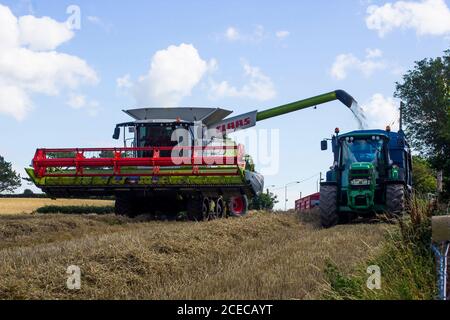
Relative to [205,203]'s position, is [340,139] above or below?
above

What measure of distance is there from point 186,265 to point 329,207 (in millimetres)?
8058

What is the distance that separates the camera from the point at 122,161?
1498 cm

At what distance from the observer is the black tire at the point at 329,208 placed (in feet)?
49.1

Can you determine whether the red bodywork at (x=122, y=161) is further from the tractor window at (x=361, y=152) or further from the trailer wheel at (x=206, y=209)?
the tractor window at (x=361, y=152)

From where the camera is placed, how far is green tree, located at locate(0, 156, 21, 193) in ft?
258

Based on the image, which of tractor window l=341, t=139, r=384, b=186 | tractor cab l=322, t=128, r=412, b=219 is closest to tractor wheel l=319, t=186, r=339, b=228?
tractor cab l=322, t=128, r=412, b=219

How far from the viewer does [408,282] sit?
5.24m

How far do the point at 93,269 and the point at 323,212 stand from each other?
30.8ft

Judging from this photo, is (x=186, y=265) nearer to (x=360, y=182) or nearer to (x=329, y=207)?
(x=329, y=207)

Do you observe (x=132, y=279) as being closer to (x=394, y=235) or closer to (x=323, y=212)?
(x=394, y=235)

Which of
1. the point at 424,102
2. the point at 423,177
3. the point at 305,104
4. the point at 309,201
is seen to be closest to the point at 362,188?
the point at 305,104

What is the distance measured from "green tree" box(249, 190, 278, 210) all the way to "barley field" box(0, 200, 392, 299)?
1660cm
